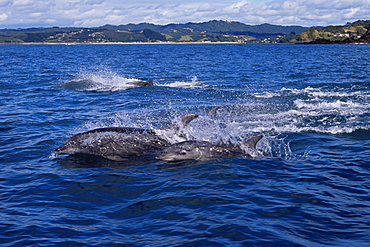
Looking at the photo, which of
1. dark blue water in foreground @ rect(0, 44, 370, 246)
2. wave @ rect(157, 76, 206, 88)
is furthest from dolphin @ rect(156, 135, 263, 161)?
wave @ rect(157, 76, 206, 88)

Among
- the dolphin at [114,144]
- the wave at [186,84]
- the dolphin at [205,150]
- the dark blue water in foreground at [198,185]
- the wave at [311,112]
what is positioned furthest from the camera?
the wave at [186,84]

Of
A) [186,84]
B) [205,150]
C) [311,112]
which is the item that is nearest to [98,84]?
[186,84]

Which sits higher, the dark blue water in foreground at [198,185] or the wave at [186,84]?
the wave at [186,84]

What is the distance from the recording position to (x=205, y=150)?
1263cm

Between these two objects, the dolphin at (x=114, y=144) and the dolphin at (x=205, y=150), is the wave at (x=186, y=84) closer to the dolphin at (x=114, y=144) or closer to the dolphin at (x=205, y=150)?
the dolphin at (x=114, y=144)

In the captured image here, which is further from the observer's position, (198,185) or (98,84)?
(98,84)

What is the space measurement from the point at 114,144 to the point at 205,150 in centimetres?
292

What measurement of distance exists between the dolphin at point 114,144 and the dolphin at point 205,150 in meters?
0.78

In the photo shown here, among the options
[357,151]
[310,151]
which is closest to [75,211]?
[310,151]

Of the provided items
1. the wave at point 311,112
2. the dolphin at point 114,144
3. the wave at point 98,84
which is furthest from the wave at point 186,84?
the dolphin at point 114,144

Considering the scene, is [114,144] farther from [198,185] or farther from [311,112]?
[311,112]

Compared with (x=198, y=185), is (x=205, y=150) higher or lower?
higher

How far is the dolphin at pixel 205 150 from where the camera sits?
40.7ft

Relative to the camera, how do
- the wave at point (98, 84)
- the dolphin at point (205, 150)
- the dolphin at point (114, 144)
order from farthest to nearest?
the wave at point (98, 84)
the dolphin at point (114, 144)
the dolphin at point (205, 150)
